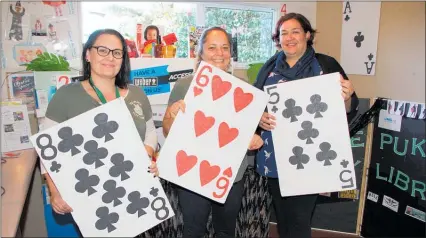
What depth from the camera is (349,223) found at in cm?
243

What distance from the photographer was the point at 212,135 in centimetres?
148

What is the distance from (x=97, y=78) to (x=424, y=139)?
198cm

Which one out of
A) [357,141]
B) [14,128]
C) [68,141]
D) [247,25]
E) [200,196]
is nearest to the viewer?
[68,141]

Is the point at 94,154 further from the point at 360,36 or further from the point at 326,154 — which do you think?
the point at 360,36

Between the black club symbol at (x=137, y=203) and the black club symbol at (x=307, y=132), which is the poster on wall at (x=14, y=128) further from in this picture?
the black club symbol at (x=307, y=132)

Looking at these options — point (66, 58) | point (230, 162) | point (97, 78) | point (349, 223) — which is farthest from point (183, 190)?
point (349, 223)

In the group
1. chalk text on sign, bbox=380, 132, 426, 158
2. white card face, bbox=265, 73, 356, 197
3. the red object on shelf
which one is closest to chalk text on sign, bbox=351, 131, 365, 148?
chalk text on sign, bbox=380, 132, 426, 158

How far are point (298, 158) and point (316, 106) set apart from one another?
28 centimetres

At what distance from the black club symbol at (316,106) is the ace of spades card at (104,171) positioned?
82 cm

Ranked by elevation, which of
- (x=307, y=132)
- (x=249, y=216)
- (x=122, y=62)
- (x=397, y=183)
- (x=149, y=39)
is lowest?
(x=249, y=216)

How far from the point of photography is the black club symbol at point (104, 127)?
51.4 inches

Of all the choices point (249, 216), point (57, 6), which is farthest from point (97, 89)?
point (249, 216)

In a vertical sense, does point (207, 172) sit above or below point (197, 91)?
below

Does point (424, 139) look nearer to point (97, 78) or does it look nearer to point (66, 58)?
point (97, 78)
